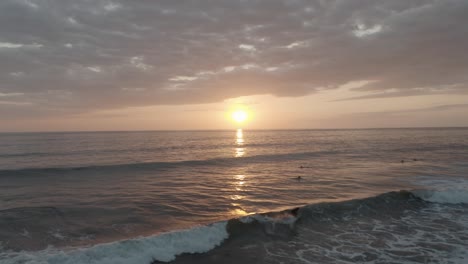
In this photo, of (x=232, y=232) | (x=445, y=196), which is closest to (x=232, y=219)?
(x=232, y=232)

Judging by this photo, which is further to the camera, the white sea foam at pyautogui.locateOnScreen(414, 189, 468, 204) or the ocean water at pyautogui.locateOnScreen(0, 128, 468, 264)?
→ the white sea foam at pyautogui.locateOnScreen(414, 189, 468, 204)

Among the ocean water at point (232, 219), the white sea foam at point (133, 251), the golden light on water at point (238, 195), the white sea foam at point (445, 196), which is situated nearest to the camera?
the white sea foam at point (133, 251)

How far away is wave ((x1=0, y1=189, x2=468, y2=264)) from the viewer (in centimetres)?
1105

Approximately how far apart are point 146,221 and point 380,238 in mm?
10682

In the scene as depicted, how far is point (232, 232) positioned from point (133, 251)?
4.29 m

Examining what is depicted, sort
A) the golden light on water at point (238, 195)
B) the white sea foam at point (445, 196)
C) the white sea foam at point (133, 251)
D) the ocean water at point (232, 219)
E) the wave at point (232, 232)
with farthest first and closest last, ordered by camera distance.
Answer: the white sea foam at point (445, 196)
the golden light on water at point (238, 195)
the ocean water at point (232, 219)
the wave at point (232, 232)
the white sea foam at point (133, 251)

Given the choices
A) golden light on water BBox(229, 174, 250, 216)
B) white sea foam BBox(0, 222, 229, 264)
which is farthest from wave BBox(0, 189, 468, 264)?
golden light on water BBox(229, 174, 250, 216)

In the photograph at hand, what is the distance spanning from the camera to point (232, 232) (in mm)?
13898

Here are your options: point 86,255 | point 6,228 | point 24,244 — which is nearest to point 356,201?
point 86,255

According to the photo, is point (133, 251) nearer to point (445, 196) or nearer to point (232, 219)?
point (232, 219)

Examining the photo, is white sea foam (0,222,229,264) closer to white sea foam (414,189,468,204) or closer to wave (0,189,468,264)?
wave (0,189,468,264)

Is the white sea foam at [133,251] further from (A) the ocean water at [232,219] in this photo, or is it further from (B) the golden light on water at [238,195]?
(B) the golden light on water at [238,195]

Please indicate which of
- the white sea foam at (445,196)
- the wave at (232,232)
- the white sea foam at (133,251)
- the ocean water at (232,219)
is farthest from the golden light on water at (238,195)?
the white sea foam at (445,196)

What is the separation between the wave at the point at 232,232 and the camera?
11.1 meters
